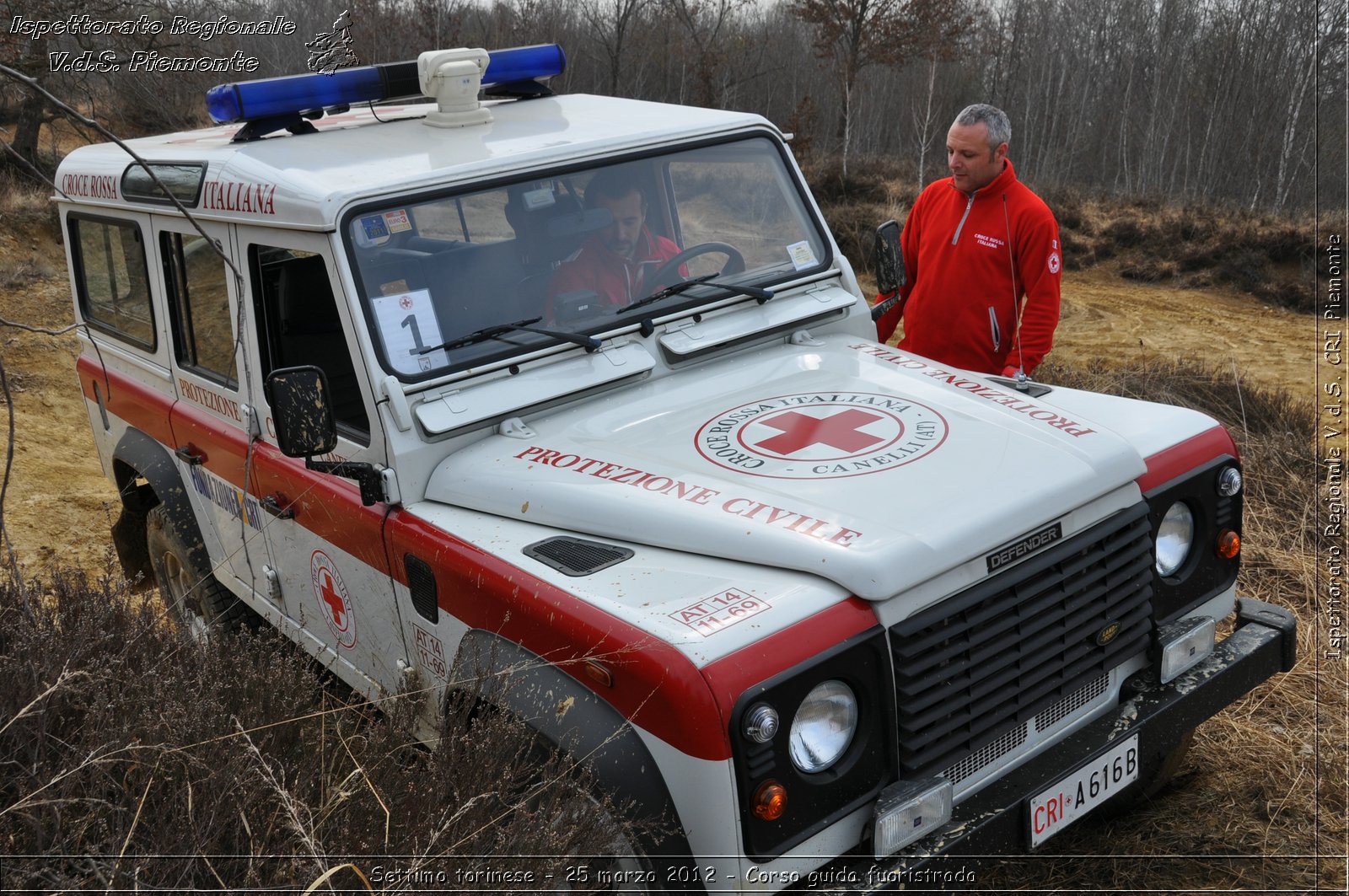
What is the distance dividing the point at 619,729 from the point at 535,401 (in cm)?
121

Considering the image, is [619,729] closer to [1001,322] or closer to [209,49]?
[1001,322]

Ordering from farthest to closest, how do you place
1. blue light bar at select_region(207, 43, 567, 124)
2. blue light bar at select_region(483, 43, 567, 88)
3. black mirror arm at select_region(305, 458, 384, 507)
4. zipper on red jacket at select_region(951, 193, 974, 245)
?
zipper on red jacket at select_region(951, 193, 974, 245) < blue light bar at select_region(483, 43, 567, 88) < blue light bar at select_region(207, 43, 567, 124) < black mirror arm at select_region(305, 458, 384, 507)

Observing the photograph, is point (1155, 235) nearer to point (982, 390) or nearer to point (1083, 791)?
point (982, 390)

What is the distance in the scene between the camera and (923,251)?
4.80 meters

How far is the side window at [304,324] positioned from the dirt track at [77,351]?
2958 mm

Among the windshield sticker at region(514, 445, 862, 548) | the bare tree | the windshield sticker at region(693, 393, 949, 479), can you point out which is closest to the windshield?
the windshield sticker at region(514, 445, 862, 548)

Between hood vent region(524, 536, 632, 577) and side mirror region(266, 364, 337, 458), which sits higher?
side mirror region(266, 364, 337, 458)

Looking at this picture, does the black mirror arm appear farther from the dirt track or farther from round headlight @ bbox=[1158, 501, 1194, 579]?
the dirt track

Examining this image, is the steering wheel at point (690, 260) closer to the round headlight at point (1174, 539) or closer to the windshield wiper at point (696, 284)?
the windshield wiper at point (696, 284)

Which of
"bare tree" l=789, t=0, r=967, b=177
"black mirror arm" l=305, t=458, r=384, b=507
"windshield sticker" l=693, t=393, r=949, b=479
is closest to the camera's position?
"windshield sticker" l=693, t=393, r=949, b=479

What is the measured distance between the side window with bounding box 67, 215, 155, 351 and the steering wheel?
2084 mm

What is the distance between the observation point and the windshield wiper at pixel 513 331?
3205 millimetres

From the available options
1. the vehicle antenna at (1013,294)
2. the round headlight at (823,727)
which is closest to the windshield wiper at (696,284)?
the vehicle antenna at (1013,294)

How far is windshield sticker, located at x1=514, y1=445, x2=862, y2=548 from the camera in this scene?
254 centimetres
